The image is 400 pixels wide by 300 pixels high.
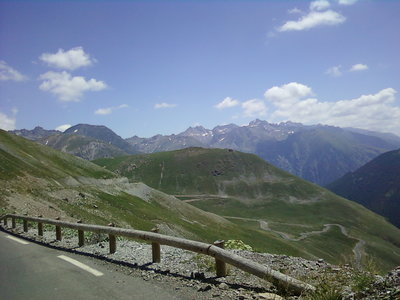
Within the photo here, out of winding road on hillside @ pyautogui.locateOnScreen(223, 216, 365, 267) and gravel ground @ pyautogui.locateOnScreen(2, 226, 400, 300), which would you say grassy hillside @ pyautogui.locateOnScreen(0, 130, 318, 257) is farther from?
winding road on hillside @ pyautogui.locateOnScreen(223, 216, 365, 267)

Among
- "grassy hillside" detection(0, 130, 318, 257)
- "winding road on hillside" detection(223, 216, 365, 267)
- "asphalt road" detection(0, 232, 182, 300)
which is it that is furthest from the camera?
"winding road on hillside" detection(223, 216, 365, 267)

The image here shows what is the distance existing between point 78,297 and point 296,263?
35.4ft

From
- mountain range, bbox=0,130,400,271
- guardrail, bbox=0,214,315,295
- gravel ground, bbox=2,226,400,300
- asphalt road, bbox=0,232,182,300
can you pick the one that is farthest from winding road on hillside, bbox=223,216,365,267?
asphalt road, bbox=0,232,182,300

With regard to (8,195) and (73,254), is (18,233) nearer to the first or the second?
(73,254)

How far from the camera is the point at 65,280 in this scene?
11.3 meters

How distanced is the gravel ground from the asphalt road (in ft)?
2.35

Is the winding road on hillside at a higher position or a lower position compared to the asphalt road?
lower

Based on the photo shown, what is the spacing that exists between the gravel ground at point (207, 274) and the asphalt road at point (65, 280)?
28.2 inches

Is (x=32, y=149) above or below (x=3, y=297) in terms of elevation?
above

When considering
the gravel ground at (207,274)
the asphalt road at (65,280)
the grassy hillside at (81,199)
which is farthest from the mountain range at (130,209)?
the asphalt road at (65,280)

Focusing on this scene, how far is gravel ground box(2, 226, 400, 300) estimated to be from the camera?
26.8ft

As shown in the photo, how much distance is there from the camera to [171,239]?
1291 centimetres

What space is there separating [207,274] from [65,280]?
489 cm

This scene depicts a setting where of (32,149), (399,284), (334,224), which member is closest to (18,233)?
(399,284)
